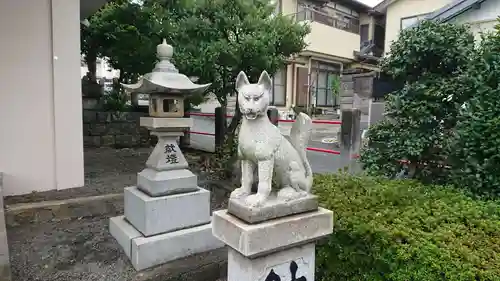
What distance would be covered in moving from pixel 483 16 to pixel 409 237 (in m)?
8.50

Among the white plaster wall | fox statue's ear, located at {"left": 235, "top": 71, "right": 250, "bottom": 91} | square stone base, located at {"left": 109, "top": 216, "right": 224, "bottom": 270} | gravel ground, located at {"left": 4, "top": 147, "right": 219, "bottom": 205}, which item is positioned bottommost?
square stone base, located at {"left": 109, "top": 216, "right": 224, "bottom": 270}

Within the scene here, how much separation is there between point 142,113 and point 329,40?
1191cm

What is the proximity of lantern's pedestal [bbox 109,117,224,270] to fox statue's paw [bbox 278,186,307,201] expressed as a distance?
1.95 metres

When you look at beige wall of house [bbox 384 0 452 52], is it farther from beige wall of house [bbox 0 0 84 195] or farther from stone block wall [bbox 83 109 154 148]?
beige wall of house [bbox 0 0 84 195]

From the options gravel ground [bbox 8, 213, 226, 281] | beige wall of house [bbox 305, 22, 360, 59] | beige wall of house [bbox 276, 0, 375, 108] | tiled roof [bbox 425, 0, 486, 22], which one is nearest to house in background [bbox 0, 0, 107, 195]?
gravel ground [bbox 8, 213, 226, 281]

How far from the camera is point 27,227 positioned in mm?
4379

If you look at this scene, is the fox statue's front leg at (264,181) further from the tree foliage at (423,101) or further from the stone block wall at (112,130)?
the stone block wall at (112,130)

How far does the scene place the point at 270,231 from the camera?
6.65 ft

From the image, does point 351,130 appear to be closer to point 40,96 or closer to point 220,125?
point 220,125

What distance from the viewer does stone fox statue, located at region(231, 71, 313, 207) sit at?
2.11m

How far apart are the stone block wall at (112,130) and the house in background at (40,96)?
4.06 m

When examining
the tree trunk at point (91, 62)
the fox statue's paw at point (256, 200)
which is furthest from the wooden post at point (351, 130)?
the tree trunk at point (91, 62)

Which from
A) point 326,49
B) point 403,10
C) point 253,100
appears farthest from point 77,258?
point 326,49

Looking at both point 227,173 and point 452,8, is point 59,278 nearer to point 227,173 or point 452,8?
point 227,173
